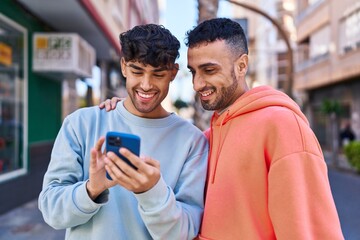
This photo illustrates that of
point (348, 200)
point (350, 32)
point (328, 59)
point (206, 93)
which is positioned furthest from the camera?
point (328, 59)

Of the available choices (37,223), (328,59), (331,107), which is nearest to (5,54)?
(37,223)

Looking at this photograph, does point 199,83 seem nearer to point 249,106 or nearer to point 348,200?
point 249,106

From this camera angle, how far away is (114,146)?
1.27 metres

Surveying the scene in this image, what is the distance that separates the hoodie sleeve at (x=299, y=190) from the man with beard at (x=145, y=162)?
0.35 metres

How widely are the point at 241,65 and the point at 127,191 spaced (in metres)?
0.77

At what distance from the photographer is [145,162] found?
4.28 ft

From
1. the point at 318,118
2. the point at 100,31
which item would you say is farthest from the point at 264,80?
the point at 100,31

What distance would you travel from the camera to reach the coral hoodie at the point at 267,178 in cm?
142

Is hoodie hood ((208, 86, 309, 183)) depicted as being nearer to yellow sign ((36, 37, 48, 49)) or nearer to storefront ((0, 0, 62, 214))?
storefront ((0, 0, 62, 214))

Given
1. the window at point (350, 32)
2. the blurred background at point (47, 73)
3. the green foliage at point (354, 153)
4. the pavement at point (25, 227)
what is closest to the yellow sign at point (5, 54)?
the blurred background at point (47, 73)

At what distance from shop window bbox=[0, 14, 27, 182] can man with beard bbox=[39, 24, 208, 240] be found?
A: 537cm

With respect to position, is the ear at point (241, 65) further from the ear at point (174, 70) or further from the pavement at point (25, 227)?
the pavement at point (25, 227)

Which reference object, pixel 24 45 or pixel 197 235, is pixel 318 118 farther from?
pixel 197 235

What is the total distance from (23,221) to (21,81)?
8.66ft
